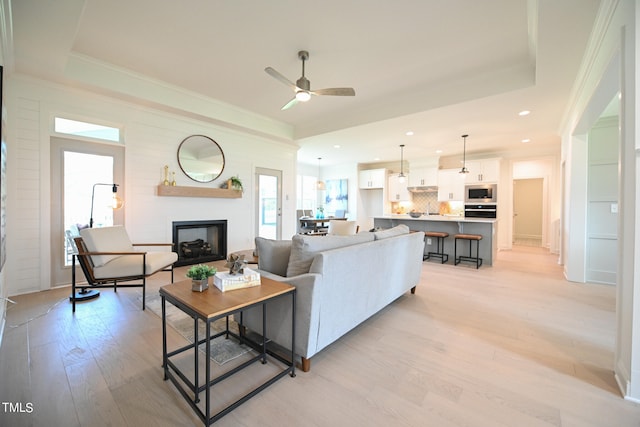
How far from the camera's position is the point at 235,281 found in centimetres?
177

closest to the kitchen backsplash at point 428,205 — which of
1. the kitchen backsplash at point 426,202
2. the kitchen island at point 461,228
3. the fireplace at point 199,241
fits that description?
the kitchen backsplash at point 426,202

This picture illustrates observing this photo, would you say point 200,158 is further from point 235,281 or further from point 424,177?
point 424,177

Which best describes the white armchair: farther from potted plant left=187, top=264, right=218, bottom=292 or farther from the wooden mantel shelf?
potted plant left=187, top=264, right=218, bottom=292

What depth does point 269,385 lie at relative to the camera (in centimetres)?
172

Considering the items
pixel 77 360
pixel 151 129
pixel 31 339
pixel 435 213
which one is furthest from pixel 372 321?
pixel 435 213

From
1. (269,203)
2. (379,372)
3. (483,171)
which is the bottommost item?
(379,372)

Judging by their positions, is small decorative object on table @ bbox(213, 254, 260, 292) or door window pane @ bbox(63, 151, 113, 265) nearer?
small decorative object on table @ bbox(213, 254, 260, 292)

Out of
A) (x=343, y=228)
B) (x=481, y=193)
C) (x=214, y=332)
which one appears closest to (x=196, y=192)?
(x=343, y=228)

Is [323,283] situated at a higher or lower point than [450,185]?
lower

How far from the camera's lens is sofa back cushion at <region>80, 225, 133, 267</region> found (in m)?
2.93

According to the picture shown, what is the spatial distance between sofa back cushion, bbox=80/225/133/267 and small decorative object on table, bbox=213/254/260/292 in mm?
2140

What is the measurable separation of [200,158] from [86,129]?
1680 millimetres

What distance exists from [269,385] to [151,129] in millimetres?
4457

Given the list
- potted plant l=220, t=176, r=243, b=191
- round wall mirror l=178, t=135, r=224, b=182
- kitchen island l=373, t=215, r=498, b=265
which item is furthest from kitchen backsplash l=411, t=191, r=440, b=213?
round wall mirror l=178, t=135, r=224, b=182
